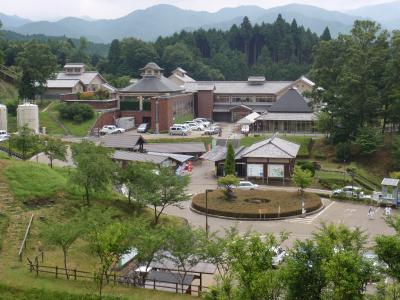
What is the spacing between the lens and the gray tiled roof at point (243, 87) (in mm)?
61281

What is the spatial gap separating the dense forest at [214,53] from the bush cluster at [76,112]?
69.9ft

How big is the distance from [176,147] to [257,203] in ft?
40.5

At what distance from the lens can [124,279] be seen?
18.2 meters

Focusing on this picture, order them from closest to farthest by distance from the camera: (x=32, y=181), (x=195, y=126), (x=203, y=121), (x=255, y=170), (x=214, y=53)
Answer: (x=32, y=181) → (x=255, y=170) → (x=195, y=126) → (x=203, y=121) → (x=214, y=53)

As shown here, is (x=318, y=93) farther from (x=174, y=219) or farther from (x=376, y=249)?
(x=376, y=249)

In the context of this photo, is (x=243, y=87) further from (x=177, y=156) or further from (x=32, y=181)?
(x=32, y=181)

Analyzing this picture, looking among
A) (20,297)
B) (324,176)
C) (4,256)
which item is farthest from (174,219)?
(324,176)

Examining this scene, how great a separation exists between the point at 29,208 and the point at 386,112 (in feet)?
94.6

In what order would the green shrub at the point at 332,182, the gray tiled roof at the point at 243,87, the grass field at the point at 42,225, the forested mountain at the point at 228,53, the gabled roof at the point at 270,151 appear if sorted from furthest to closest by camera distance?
the forested mountain at the point at 228,53
the gray tiled roof at the point at 243,87
the gabled roof at the point at 270,151
the green shrub at the point at 332,182
the grass field at the point at 42,225

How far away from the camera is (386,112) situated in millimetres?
41281

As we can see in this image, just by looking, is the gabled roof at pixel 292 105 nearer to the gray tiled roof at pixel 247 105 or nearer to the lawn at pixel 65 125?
the gray tiled roof at pixel 247 105

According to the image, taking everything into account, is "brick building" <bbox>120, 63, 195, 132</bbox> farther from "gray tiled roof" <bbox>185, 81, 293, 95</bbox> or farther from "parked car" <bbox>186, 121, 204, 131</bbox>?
"gray tiled roof" <bbox>185, 81, 293, 95</bbox>

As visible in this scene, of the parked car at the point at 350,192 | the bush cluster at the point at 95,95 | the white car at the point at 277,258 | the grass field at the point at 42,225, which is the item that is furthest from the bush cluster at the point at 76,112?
the white car at the point at 277,258

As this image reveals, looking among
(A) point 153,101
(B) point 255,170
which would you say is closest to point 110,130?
(A) point 153,101
